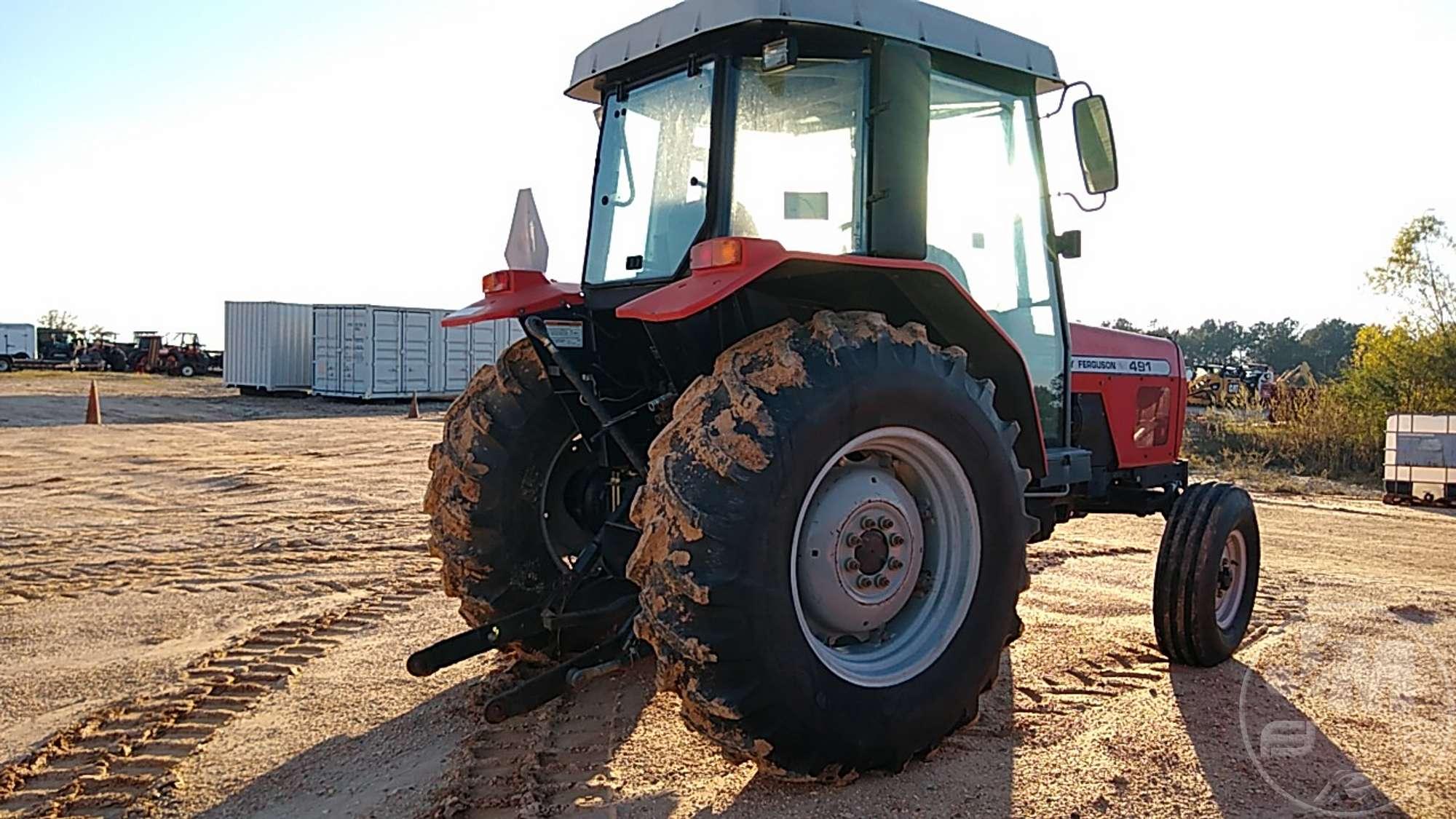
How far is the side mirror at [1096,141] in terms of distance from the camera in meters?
4.37

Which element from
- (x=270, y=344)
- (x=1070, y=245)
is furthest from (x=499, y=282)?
(x=270, y=344)

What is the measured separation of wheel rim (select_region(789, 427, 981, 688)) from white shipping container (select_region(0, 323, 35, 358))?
4518 centimetres

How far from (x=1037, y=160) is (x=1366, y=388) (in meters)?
13.8

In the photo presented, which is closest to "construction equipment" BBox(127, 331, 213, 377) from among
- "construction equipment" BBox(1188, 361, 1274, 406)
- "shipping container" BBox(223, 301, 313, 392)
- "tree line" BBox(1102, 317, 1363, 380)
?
"shipping container" BBox(223, 301, 313, 392)

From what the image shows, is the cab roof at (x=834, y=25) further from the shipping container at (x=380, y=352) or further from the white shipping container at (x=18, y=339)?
the white shipping container at (x=18, y=339)

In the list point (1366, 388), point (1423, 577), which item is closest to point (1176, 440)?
point (1423, 577)

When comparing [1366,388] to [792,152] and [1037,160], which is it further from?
[792,152]

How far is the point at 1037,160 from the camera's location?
183 inches

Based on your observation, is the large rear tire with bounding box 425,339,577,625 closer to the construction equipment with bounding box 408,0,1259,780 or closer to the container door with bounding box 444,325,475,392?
the construction equipment with bounding box 408,0,1259,780

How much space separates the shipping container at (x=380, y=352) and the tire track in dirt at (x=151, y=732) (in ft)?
75.2

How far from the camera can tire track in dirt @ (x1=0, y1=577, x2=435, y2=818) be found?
3316mm

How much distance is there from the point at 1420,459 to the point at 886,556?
10671 mm

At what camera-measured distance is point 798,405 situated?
122 inches

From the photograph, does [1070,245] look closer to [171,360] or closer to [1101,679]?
[1101,679]
